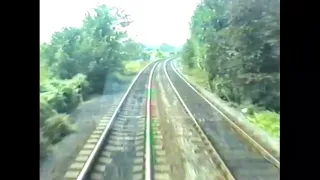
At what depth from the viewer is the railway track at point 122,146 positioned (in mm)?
1584

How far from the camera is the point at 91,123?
164cm

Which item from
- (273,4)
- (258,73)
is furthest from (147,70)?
(273,4)

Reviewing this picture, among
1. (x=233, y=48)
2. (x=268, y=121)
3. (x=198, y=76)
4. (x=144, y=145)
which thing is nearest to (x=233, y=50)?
(x=233, y=48)

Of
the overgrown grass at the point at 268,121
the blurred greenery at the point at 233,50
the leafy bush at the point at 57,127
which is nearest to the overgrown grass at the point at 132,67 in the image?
the blurred greenery at the point at 233,50

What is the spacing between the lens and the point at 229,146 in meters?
1.65

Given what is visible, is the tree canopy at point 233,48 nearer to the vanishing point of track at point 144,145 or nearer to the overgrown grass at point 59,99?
the vanishing point of track at point 144,145

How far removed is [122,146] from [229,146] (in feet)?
1.36

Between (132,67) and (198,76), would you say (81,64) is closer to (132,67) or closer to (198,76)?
(132,67)

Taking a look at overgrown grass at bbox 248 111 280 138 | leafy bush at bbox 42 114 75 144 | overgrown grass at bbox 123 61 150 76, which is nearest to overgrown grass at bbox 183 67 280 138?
overgrown grass at bbox 248 111 280 138

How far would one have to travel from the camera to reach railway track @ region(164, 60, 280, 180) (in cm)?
161

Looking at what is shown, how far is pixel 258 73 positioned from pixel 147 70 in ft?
1.45
